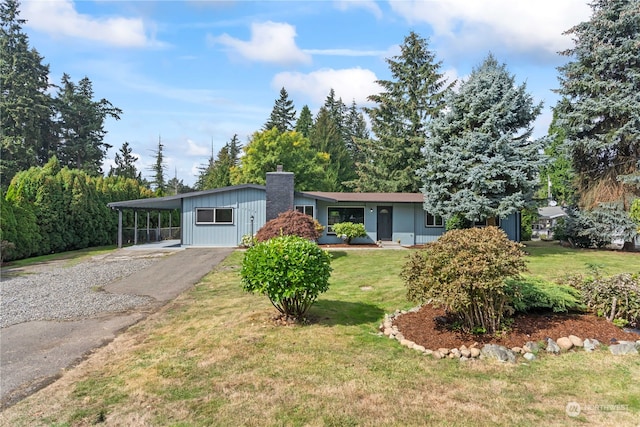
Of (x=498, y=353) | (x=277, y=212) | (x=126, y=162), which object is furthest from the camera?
(x=126, y=162)

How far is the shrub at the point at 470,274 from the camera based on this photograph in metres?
4.46

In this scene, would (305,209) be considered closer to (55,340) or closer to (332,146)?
(55,340)

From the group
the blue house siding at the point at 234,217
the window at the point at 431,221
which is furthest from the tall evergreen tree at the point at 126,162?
the window at the point at 431,221

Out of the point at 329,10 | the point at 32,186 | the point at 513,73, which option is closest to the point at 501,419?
the point at 329,10

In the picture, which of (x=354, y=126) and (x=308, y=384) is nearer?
(x=308, y=384)

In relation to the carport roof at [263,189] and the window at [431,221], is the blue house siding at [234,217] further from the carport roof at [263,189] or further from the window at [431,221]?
the window at [431,221]

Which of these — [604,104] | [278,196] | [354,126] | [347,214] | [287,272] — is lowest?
[287,272]

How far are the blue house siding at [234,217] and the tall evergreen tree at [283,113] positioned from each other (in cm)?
2734

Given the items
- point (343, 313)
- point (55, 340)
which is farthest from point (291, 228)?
point (55, 340)

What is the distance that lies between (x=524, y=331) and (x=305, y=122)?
133ft

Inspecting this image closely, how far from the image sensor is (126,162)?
48312mm

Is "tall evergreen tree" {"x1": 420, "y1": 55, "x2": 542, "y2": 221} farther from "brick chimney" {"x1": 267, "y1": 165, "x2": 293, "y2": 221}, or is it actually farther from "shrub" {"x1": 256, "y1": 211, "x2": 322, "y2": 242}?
"brick chimney" {"x1": 267, "y1": 165, "x2": 293, "y2": 221}

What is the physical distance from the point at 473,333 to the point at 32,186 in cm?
1826

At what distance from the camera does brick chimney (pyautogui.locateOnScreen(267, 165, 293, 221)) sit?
57.9ft
